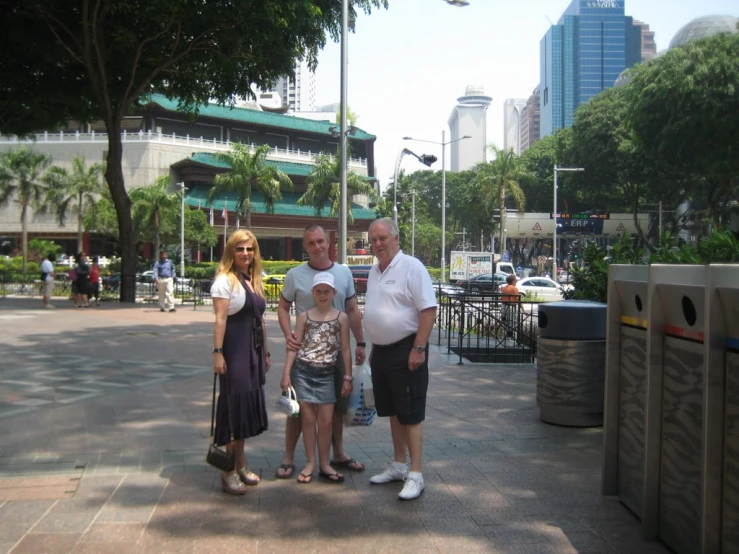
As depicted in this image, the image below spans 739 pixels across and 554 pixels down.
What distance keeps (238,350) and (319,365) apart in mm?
587

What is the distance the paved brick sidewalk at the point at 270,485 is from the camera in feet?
14.1

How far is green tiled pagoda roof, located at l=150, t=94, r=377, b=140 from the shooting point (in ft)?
193

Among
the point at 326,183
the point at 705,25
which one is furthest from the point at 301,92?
the point at 326,183

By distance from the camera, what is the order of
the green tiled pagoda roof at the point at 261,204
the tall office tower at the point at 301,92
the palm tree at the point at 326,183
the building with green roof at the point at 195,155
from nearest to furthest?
the palm tree at the point at 326,183
the green tiled pagoda roof at the point at 261,204
the building with green roof at the point at 195,155
the tall office tower at the point at 301,92

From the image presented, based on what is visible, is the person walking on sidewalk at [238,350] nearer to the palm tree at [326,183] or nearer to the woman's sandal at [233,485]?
the woman's sandal at [233,485]

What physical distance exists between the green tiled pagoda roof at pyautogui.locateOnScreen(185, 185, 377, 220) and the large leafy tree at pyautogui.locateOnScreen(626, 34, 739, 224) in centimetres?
2871

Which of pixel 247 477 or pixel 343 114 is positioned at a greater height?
pixel 343 114

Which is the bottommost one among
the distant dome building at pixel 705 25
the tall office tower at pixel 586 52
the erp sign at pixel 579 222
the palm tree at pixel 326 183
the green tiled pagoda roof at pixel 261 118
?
the erp sign at pixel 579 222

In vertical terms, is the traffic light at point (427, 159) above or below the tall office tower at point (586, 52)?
below

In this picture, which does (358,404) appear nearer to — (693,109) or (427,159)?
(427,159)

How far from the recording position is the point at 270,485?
5273mm

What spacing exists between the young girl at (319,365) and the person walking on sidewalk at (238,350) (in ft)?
0.86

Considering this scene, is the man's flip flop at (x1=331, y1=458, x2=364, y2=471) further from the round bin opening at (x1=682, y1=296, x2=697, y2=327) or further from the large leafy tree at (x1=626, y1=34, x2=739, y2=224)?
the large leafy tree at (x1=626, y1=34, x2=739, y2=224)

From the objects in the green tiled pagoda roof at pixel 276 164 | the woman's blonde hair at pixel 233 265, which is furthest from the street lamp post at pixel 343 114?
the green tiled pagoda roof at pixel 276 164
